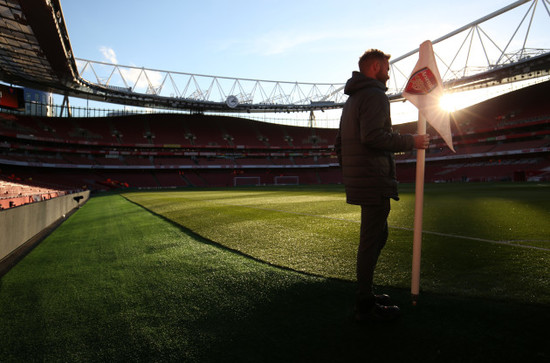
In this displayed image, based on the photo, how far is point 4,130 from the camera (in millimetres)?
36906

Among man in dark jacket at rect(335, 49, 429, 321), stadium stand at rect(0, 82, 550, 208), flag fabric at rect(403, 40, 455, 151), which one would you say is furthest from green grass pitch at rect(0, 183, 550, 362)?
stadium stand at rect(0, 82, 550, 208)

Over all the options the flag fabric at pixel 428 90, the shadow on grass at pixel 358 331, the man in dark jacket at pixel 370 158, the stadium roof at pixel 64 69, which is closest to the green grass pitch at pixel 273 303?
the shadow on grass at pixel 358 331

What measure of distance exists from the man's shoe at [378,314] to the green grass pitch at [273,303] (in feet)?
0.21

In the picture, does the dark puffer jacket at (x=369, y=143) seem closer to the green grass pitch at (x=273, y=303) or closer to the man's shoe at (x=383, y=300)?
the man's shoe at (x=383, y=300)

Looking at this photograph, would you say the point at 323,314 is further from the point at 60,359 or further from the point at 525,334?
the point at 60,359

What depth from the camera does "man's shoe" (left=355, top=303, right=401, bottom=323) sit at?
1.98 meters

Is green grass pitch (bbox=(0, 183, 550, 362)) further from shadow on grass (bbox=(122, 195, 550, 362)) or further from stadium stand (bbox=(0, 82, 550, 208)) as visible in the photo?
stadium stand (bbox=(0, 82, 550, 208))

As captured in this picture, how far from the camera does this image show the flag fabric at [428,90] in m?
2.16

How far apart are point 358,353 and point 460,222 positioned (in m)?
5.17

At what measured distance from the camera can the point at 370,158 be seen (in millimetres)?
2082

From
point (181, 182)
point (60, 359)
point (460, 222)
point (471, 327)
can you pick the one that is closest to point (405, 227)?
point (460, 222)

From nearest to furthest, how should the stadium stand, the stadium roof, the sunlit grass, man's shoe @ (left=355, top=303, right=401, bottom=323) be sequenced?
man's shoe @ (left=355, top=303, right=401, bottom=323), the sunlit grass, the stadium roof, the stadium stand

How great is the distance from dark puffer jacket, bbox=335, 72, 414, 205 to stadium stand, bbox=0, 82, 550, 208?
118ft

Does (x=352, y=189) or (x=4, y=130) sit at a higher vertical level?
(x=4, y=130)
